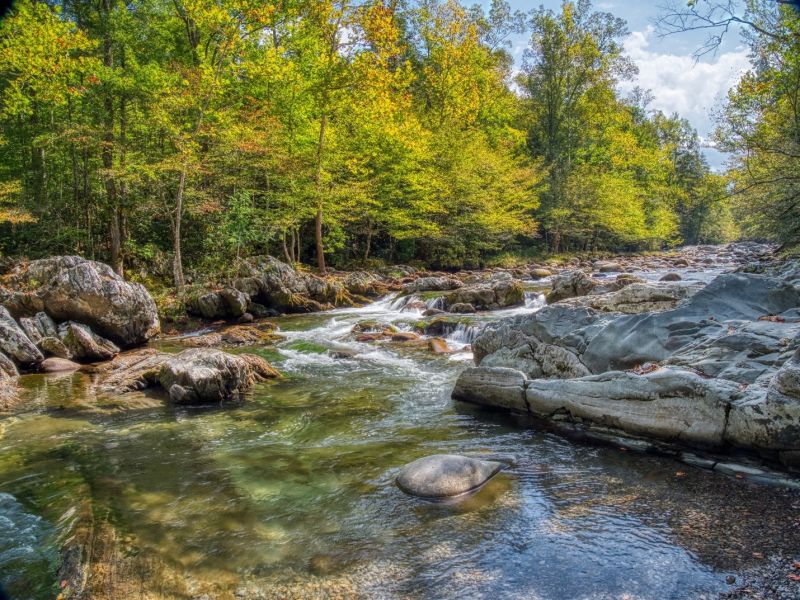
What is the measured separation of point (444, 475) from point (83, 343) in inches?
380

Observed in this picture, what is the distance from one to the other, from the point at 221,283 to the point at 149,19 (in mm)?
13775

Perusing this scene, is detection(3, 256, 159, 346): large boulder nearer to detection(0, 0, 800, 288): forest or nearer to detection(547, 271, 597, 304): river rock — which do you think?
detection(0, 0, 800, 288): forest

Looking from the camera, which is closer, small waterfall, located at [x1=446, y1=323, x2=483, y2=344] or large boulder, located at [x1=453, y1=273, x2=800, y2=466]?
large boulder, located at [x1=453, y1=273, x2=800, y2=466]

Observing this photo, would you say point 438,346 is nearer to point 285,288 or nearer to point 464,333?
point 464,333

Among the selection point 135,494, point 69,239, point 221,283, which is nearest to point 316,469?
point 135,494

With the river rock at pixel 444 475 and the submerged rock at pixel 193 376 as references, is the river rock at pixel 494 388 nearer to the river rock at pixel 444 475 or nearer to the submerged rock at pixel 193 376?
the river rock at pixel 444 475

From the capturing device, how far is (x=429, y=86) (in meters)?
34.4

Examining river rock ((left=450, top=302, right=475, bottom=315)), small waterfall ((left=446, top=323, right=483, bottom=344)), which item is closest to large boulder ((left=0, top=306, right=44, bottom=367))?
small waterfall ((left=446, top=323, right=483, bottom=344))

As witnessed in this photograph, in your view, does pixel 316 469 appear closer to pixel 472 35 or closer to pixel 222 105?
pixel 222 105

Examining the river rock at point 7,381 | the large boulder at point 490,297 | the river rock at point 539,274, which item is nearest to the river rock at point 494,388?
the river rock at point 7,381

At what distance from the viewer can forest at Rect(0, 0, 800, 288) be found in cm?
1395

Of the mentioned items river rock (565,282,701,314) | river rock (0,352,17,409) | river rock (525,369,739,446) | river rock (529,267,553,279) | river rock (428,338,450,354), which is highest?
river rock (565,282,701,314)

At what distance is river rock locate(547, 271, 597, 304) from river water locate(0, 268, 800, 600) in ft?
32.8

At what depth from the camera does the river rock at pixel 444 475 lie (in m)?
4.61
